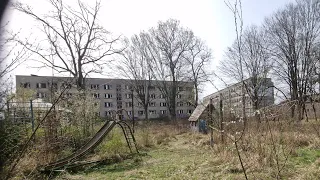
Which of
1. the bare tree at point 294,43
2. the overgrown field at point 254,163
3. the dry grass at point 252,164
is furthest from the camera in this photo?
the bare tree at point 294,43

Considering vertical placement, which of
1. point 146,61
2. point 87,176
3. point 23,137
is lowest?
point 87,176

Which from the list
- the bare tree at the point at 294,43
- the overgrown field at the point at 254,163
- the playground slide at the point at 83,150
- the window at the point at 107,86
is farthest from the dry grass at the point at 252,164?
the window at the point at 107,86

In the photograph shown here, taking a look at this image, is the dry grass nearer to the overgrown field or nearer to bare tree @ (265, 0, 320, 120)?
the overgrown field

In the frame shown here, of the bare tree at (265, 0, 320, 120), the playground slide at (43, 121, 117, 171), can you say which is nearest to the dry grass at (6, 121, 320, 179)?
the playground slide at (43, 121, 117, 171)

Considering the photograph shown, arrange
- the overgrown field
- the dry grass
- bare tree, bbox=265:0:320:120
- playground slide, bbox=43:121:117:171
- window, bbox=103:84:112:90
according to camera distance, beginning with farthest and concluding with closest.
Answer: window, bbox=103:84:112:90, bare tree, bbox=265:0:320:120, playground slide, bbox=43:121:117:171, the overgrown field, the dry grass

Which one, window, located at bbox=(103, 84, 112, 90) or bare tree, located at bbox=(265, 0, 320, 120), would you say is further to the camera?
window, located at bbox=(103, 84, 112, 90)

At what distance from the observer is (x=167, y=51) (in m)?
40.7

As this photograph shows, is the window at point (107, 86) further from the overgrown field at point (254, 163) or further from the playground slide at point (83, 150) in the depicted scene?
the overgrown field at point (254, 163)

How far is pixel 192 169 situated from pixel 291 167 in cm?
222

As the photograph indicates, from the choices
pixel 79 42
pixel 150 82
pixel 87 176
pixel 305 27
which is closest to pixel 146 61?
pixel 150 82

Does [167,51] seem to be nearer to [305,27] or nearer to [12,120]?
[305,27]

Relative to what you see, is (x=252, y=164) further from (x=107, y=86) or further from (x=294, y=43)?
(x=107, y=86)

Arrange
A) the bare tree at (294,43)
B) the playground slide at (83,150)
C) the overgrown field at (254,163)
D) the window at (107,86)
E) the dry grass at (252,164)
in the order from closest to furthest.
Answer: the dry grass at (252,164) < the overgrown field at (254,163) < the playground slide at (83,150) < the bare tree at (294,43) < the window at (107,86)

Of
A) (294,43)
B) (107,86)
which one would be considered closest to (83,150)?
(294,43)
